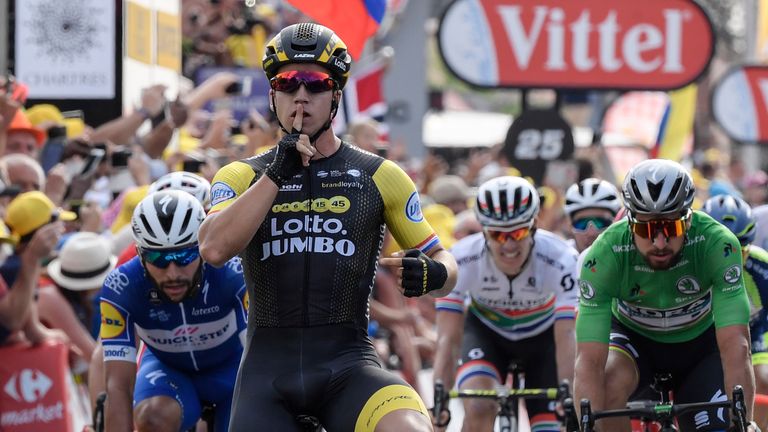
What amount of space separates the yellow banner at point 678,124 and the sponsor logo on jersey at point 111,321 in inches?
639

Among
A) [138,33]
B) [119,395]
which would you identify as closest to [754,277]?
[119,395]

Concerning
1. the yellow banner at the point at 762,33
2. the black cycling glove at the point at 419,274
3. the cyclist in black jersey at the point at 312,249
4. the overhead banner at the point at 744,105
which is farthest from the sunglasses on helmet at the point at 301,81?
the yellow banner at the point at 762,33

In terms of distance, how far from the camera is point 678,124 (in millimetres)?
24234

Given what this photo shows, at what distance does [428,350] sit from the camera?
16219 millimetres

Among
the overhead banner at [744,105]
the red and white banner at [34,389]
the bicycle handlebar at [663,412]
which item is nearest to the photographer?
the bicycle handlebar at [663,412]

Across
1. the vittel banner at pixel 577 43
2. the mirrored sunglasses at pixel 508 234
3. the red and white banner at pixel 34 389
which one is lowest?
the red and white banner at pixel 34 389

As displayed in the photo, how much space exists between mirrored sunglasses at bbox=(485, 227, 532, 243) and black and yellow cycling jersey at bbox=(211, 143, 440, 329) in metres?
3.29

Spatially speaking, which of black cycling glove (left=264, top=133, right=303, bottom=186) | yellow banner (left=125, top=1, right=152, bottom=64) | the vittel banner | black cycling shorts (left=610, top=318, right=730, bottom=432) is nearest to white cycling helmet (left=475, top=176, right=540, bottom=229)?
black cycling shorts (left=610, top=318, right=730, bottom=432)

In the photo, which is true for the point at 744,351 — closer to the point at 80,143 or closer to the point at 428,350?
the point at 80,143

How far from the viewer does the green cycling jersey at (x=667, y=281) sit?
7367 mm

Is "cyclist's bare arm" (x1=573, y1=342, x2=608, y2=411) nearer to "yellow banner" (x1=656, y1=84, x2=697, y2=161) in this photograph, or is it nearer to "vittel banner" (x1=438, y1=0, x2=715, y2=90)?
"vittel banner" (x1=438, y1=0, x2=715, y2=90)

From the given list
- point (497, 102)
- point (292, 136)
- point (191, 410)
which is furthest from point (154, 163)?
point (497, 102)

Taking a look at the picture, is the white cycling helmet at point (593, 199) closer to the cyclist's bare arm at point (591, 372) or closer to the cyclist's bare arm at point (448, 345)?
the cyclist's bare arm at point (448, 345)

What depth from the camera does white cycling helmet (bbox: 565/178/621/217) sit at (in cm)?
1042
